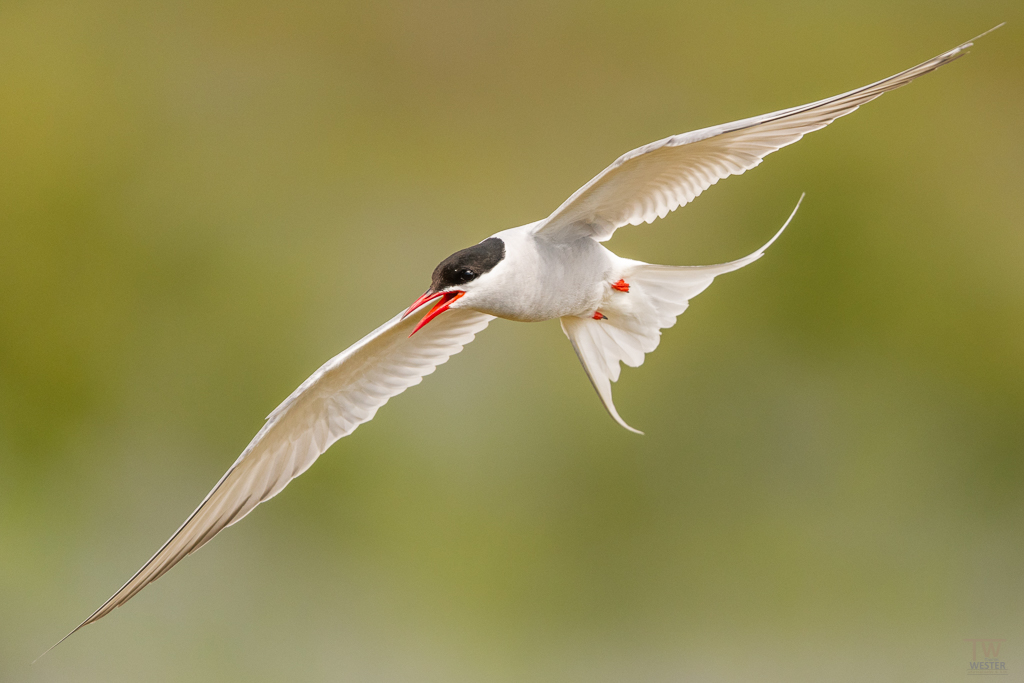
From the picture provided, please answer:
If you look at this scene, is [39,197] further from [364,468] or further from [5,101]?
[364,468]

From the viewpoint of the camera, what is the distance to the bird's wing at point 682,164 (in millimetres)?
1593

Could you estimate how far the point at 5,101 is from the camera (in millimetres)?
6000

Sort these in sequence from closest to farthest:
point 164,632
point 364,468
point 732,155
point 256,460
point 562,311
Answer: point 732,155
point 562,311
point 256,460
point 164,632
point 364,468

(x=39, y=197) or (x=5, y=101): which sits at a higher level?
(x=5, y=101)

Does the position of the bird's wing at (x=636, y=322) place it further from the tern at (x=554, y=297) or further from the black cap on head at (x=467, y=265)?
the black cap on head at (x=467, y=265)

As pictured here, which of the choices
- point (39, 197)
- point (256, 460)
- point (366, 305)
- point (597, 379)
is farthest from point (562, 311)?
point (39, 197)

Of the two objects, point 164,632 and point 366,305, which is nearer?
point 164,632

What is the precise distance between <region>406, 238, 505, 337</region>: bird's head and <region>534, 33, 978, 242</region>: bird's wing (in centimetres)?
14

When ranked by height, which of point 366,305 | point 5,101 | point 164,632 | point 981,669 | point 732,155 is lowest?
point 981,669

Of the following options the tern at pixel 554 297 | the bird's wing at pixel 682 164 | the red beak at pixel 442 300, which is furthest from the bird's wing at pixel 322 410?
the bird's wing at pixel 682 164

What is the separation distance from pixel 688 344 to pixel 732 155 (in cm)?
436
